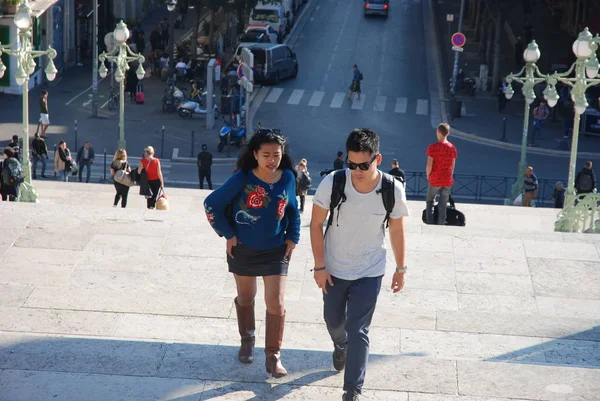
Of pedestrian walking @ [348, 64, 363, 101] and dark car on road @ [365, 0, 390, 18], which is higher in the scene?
dark car on road @ [365, 0, 390, 18]

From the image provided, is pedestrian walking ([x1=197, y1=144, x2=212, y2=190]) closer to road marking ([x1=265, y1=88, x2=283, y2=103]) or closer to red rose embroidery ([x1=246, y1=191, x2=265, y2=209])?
road marking ([x1=265, y1=88, x2=283, y2=103])

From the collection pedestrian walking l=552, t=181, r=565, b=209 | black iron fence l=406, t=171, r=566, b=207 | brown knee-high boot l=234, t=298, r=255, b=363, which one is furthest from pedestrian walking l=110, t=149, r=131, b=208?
brown knee-high boot l=234, t=298, r=255, b=363

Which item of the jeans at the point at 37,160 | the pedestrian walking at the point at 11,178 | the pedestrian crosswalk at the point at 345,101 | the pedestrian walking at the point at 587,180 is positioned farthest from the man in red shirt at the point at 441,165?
the pedestrian crosswalk at the point at 345,101

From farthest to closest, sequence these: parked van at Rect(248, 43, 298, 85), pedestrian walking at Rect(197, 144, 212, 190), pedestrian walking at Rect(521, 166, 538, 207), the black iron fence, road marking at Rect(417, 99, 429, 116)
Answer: parked van at Rect(248, 43, 298, 85) → road marking at Rect(417, 99, 429, 116) → the black iron fence → pedestrian walking at Rect(197, 144, 212, 190) → pedestrian walking at Rect(521, 166, 538, 207)

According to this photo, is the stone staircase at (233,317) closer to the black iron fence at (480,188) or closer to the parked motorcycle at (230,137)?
the black iron fence at (480,188)

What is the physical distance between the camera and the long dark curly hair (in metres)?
7.81

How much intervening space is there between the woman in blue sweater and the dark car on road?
52354 millimetres

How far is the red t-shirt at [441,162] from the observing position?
15.1 meters

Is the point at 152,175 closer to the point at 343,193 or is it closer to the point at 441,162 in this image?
the point at 441,162

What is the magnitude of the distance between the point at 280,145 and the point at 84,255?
435cm

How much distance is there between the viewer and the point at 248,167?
313 inches

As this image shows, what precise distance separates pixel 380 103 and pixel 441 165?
87.9ft

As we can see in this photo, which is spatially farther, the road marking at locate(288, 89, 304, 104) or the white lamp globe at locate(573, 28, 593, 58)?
the road marking at locate(288, 89, 304, 104)

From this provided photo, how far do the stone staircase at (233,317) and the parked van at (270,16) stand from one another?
125ft
